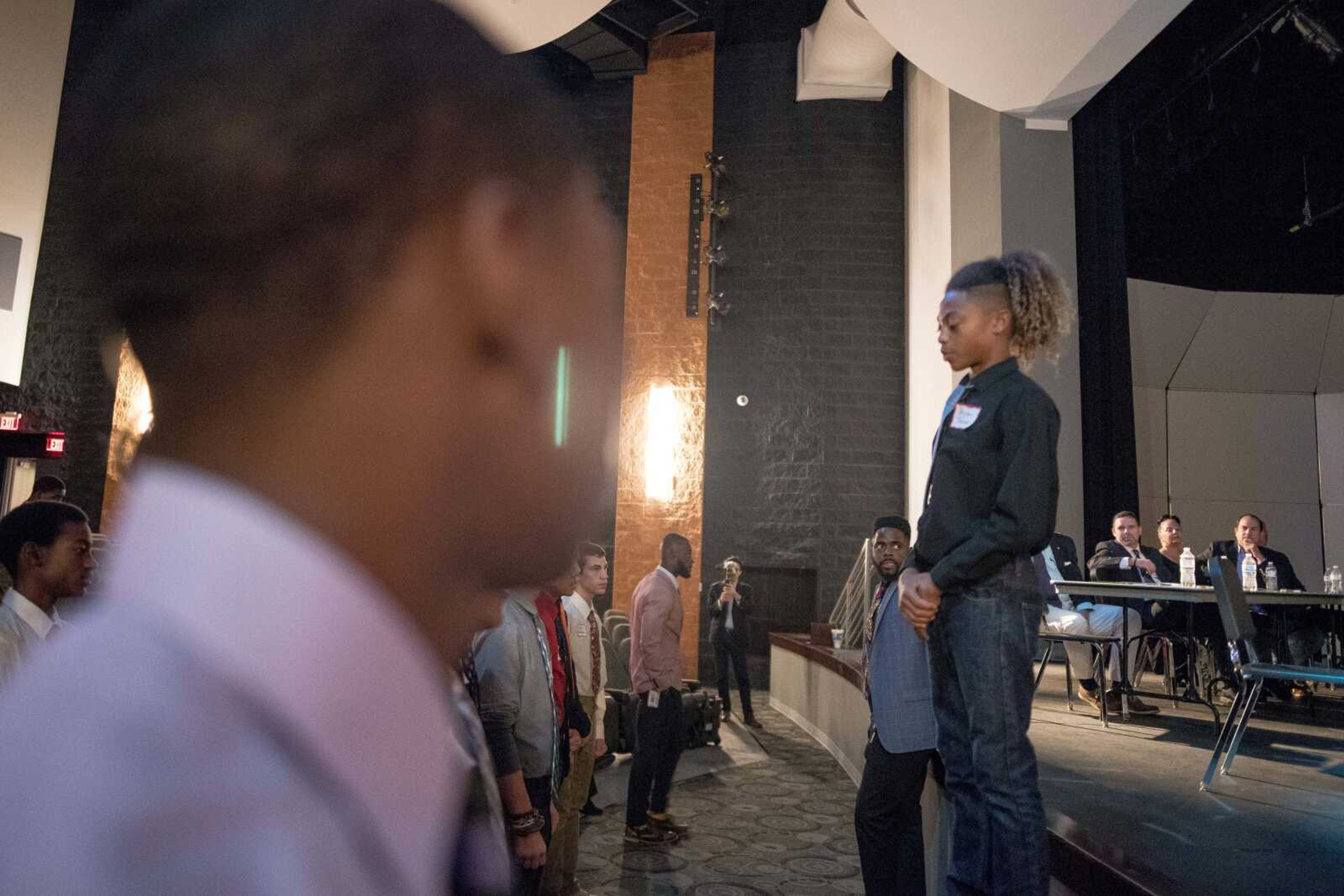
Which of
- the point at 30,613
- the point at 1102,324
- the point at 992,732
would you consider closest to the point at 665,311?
the point at 1102,324

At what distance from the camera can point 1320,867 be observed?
213cm

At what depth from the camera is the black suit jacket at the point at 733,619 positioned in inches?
277

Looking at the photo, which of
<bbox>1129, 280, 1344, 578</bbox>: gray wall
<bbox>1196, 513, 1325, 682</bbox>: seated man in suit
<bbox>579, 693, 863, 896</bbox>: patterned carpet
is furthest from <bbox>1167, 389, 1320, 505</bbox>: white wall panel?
<bbox>579, 693, 863, 896</bbox>: patterned carpet

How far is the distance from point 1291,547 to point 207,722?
39.7 ft

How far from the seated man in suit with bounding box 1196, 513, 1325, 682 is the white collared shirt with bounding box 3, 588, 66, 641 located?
18.0ft

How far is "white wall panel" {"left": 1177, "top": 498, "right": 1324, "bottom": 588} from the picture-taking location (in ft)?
32.3

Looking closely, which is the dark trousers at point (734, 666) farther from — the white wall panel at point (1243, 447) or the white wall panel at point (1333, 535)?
the white wall panel at point (1333, 535)

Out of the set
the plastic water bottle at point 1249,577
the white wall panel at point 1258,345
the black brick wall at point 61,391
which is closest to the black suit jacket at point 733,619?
the plastic water bottle at point 1249,577

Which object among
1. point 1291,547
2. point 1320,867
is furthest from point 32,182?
point 1291,547

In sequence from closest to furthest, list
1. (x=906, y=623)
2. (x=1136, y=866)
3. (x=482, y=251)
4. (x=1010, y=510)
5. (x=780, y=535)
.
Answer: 1. (x=482, y=251)
2. (x=1010, y=510)
3. (x=1136, y=866)
4. (x=906, y=623)
5. (x=780, y=535)

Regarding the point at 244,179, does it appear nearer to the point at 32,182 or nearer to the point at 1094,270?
the point at 1094,270

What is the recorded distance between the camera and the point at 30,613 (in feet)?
7.44

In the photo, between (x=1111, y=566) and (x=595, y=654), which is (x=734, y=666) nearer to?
(x=1111, y=566)

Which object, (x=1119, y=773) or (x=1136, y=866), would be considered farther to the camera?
(x=1119, y=773)
